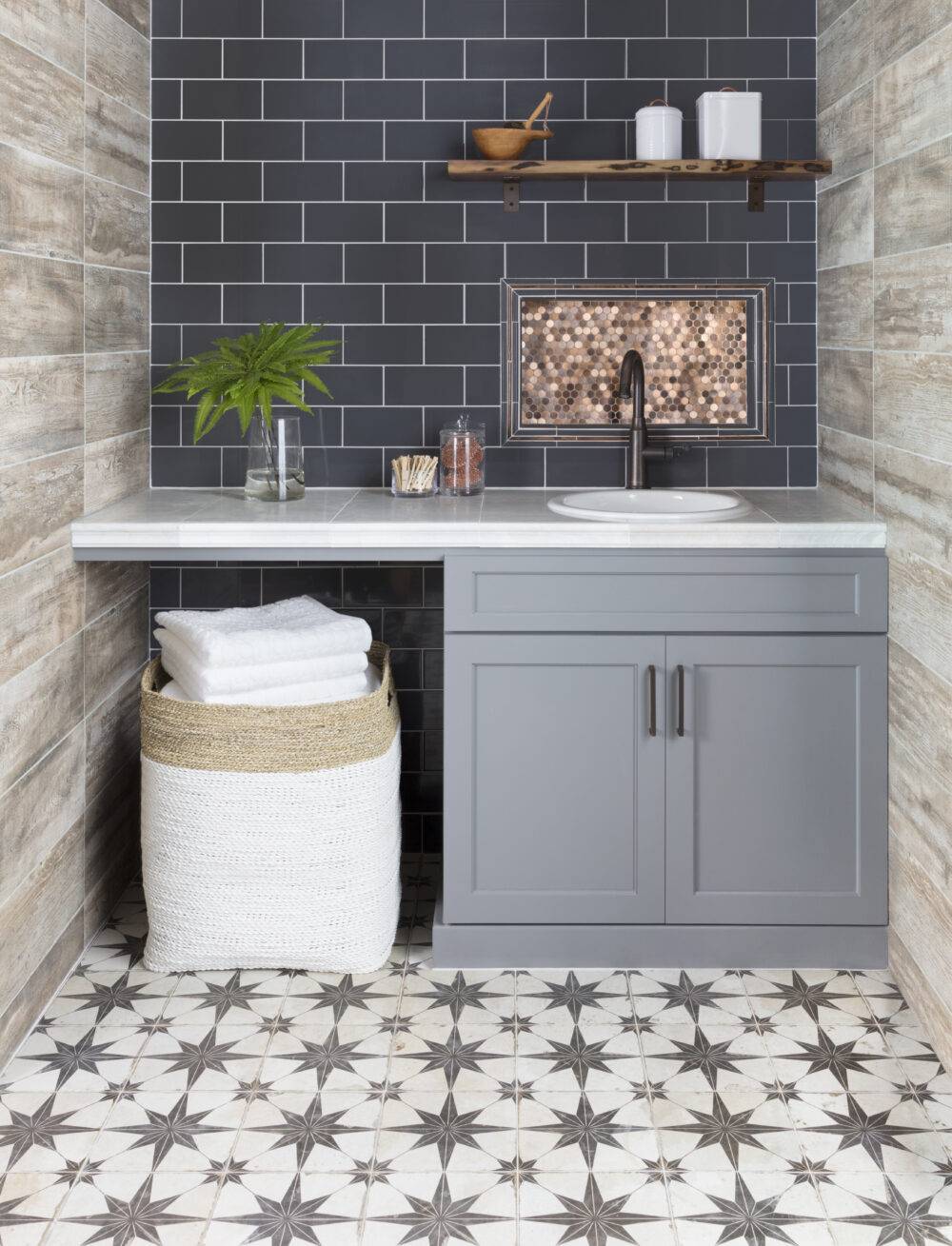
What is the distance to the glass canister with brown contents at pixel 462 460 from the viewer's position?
3.28 m

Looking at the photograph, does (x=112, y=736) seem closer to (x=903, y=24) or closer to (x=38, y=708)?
(x=38, y=708)

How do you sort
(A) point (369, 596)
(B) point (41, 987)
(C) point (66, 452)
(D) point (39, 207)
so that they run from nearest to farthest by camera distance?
(D) point (39, 207)
(B) point (41, 987)
(C) point (66, 452)
(A) point (369, 596)

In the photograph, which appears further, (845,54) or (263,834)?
(845,54)

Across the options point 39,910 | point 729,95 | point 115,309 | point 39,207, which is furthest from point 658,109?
point 39,910

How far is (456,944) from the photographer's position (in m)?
2.91

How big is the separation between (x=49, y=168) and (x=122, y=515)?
745 millimetres

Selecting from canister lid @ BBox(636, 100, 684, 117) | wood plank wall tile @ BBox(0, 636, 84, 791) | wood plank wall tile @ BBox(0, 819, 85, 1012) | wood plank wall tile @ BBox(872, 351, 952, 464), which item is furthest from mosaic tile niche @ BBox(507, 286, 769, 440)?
wood plank wall tile @ BBox(0, 819, 85, 1012)

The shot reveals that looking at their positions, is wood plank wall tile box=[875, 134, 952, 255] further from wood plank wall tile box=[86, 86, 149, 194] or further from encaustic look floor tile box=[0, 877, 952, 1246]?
wood plank wall tile box=[86, 86, 149, 194]

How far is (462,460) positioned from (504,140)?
0.79 m

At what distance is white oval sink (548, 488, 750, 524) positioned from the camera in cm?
283

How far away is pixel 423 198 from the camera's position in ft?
11.2

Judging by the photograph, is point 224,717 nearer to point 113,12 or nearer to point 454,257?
point 454,257

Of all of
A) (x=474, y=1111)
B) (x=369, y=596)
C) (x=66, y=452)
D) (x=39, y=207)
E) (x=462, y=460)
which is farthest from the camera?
(x=369, y=596)

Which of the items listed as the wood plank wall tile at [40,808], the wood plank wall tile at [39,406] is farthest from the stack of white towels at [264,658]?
the wood plank wall tile at [39,406]
